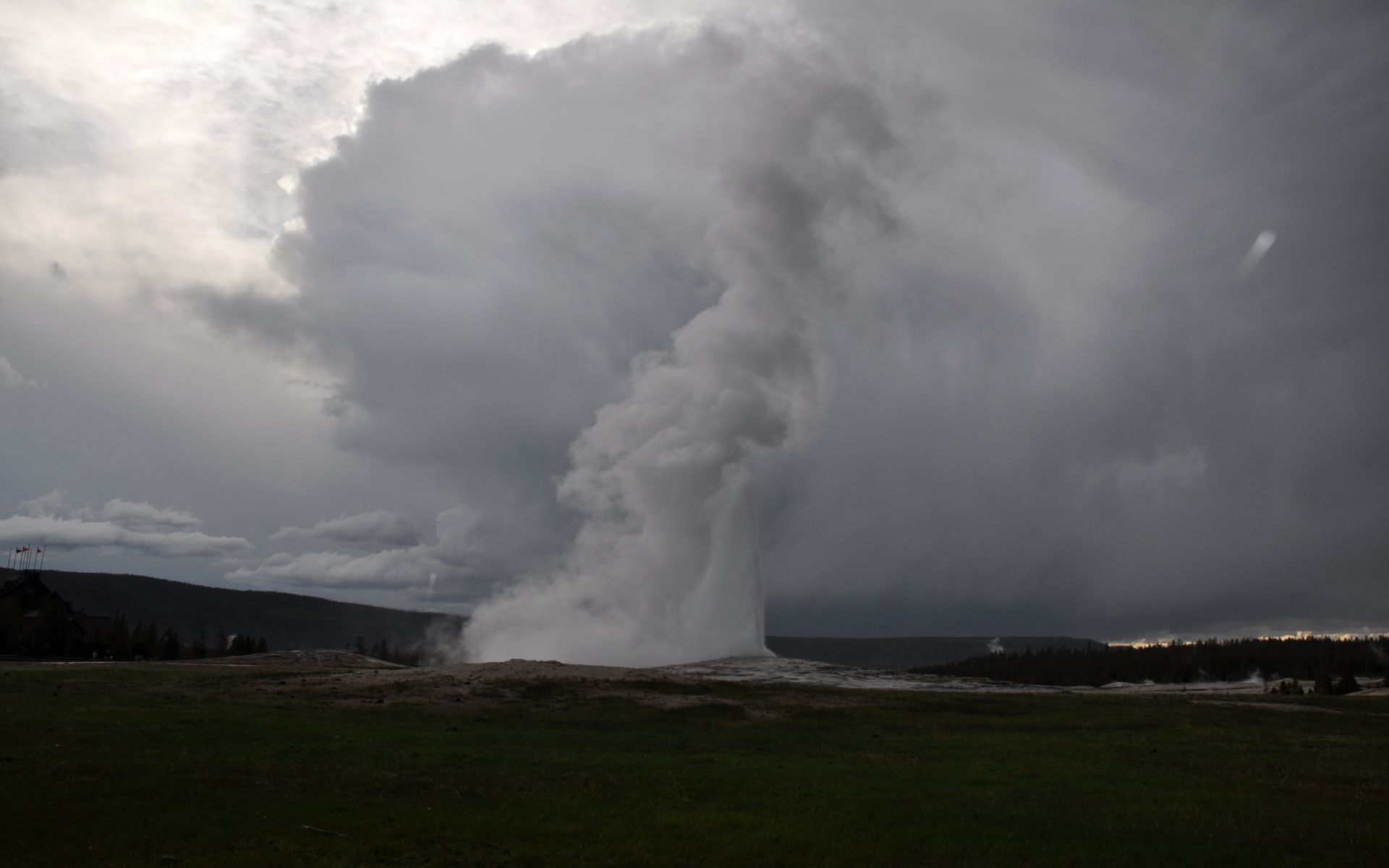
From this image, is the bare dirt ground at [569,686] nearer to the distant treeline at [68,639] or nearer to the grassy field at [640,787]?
the grassy field at [640,787]

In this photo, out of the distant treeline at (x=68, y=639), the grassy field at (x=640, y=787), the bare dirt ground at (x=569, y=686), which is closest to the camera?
the grassy field at (x=640, y=787)

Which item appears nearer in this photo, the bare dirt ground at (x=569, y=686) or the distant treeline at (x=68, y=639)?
the bare dirt ground at (x=569, y=686)

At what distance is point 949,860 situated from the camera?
68.4 ft

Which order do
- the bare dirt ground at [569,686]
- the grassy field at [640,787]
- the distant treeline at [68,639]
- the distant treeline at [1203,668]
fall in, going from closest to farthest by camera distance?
the grassy field at [640,787], the bare dirt ground at [569,686], the distant treeline at [68,639], the distant treeline at [1203,668]

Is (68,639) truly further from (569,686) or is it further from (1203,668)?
(1203,668)

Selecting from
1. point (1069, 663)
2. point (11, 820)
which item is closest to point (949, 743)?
point (11, 820)

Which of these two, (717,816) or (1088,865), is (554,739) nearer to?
(717,816)

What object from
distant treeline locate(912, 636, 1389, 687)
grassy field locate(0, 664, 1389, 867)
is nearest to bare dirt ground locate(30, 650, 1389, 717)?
grassy field locate(0, 664, 1389, 867)

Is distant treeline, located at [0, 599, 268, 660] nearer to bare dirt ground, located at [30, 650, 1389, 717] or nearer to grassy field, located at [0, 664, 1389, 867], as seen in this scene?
bare dirt ground, located at [30, 650, 1389, 717]

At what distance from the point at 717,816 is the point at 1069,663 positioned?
19212 centimetres

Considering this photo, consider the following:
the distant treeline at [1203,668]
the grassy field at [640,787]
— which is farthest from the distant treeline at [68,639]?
the distant treeline at [1203,668]

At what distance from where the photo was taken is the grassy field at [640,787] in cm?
2111

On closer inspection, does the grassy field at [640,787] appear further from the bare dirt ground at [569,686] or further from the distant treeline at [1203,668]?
the distant treeline at [1203,668]

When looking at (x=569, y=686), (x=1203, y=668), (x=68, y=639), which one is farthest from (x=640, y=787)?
(x=1203, y=668)
